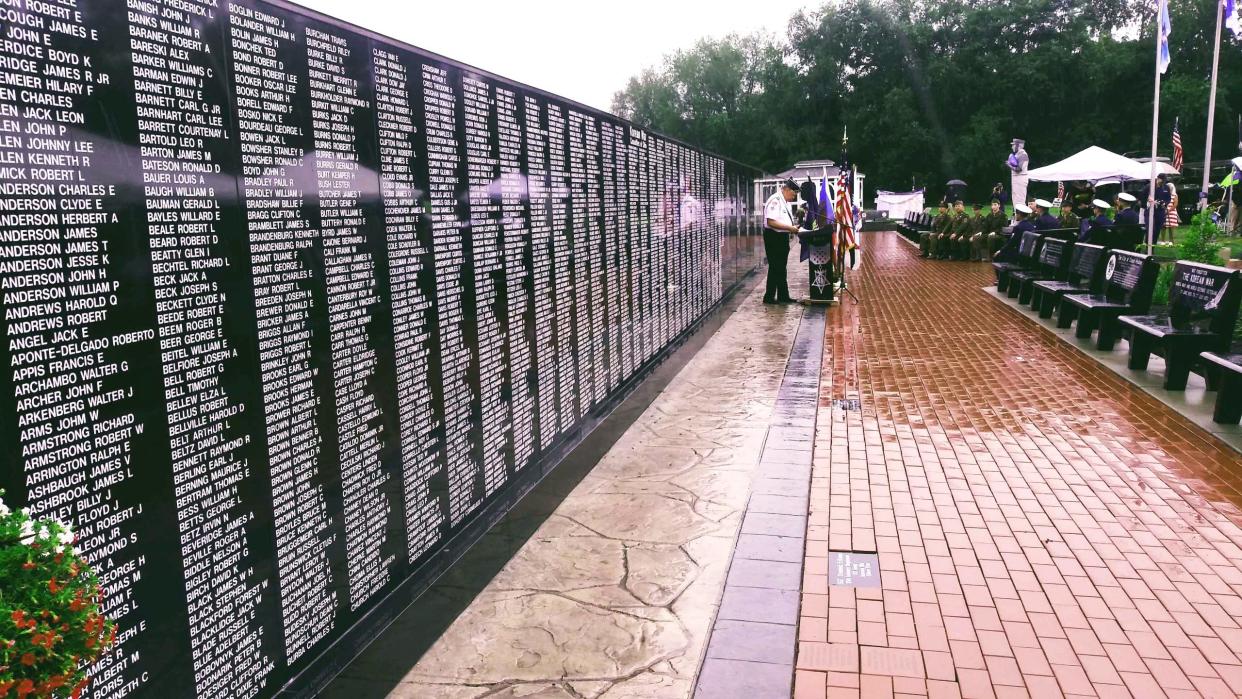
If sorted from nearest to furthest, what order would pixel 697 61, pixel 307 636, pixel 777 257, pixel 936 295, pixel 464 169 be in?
1. pixel 307 636
2. pixel 464 169
3. pixel 777 257
4. pixel 936 295
5. pixel 697 61

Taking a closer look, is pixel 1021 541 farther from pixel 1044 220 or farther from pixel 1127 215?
pixel 1127 215

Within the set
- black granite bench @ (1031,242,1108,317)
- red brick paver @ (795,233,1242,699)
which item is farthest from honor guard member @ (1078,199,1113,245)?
red brick paver @ (795,233,1242,699)

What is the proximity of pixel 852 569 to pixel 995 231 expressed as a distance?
2068 centimetres

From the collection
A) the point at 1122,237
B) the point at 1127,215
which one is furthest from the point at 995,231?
the point at 1122,237

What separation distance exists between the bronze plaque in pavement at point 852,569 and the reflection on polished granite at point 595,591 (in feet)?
1.74

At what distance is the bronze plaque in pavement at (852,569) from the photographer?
14.2ft

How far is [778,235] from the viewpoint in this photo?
46.3ft

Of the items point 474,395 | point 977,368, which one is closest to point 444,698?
point 474,395

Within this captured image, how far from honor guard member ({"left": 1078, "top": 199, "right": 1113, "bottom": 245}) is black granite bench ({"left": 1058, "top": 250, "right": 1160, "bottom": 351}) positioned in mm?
6437

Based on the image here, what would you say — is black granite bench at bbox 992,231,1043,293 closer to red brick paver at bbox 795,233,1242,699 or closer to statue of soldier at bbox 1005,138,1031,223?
red brick paver at bbox 795,233,1242,699

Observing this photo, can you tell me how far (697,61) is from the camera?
7162cm

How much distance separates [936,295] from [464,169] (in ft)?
43.0

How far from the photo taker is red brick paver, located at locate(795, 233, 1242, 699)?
3.54 meters

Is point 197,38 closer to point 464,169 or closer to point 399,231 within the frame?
point 399,231
